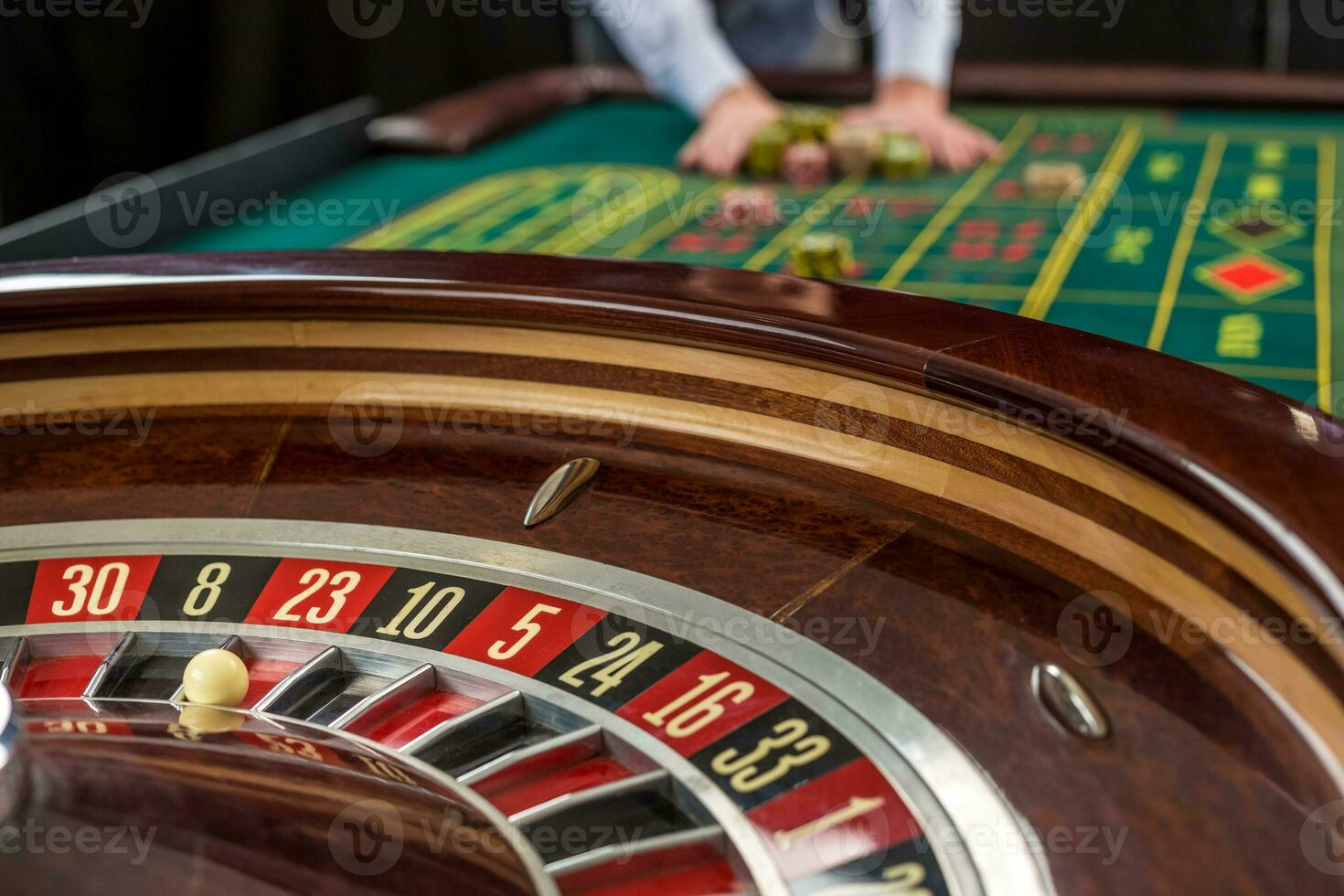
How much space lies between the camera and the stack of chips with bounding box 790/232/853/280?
2.53 m

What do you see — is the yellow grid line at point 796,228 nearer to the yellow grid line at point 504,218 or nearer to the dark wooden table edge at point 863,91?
the yellow grid line at point 504,218

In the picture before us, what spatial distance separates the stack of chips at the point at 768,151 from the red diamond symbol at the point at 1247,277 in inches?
49.9

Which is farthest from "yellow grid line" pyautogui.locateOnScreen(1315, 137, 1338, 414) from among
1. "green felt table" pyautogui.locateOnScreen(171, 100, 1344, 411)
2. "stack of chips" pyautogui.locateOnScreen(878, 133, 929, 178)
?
"stack of chips" pyautogui.locateOnScreen(878, 133, 929, 178)

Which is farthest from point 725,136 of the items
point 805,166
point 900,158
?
point 900,158

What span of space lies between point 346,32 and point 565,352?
19.9ft

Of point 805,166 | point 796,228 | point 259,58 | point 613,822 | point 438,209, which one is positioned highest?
point 259,58

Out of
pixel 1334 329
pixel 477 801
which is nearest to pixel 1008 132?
pixel 1334 329

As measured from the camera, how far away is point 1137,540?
115cm

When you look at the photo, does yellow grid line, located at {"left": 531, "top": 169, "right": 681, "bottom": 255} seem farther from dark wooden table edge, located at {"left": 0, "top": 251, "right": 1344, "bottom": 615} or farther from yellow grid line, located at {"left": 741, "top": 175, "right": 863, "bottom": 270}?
dark wooden table edge, located at {"left": 0, "top": 251, "right": 1344, "bottom": 615}

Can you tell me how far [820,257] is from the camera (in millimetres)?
2551

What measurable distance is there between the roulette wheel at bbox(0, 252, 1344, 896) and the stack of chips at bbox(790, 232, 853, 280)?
95 centimetres

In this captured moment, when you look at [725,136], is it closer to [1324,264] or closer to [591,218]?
[591,218]

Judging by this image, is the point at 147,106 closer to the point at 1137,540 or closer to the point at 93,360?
the point at 93,360

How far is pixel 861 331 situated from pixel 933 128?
2530 mm
